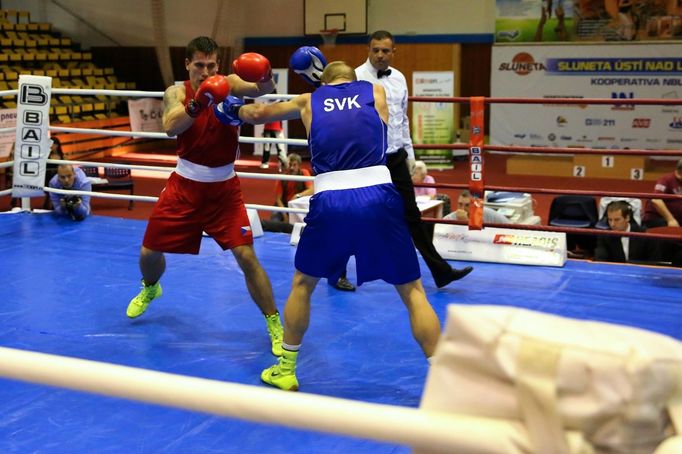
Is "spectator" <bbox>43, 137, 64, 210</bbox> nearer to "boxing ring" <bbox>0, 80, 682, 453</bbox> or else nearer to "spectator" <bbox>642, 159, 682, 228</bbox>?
"boxing ring" <bbox>0, 80, 682, 453</bbox>

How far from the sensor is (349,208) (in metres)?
3.33

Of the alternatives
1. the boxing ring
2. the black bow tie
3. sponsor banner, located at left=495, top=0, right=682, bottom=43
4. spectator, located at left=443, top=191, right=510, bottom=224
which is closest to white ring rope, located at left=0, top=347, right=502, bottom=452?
the boxing ring

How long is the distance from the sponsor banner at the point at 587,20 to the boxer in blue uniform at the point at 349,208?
11212mm

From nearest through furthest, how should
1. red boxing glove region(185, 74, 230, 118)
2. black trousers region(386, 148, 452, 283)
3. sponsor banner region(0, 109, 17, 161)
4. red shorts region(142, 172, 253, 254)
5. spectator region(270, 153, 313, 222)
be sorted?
red boxing glove region(185, 74, 230, 118)
red shorts region(142, 172, 253, 254)
black trousers region(386, 148, 452, 283)
spectator region(270, 153, 313, 222)
sponsor banner region(0, 109, 17, 161)

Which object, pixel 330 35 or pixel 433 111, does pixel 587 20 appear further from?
pixel 330 35

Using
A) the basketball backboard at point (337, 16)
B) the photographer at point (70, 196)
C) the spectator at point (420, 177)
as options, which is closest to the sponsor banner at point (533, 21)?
the basketball backboard at point (337, 16)

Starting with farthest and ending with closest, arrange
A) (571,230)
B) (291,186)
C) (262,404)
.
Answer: (291,186) → (571,230) → (262,404)

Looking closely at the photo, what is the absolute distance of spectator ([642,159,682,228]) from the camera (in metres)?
6.20

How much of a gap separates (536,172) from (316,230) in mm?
10057

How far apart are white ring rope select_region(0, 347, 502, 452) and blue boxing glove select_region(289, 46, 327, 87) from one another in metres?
2.67

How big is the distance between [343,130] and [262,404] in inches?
92.9

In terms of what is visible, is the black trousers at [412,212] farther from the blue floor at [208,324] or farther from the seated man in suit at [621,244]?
the seated man in suit at [621,244]

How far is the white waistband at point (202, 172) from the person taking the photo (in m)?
4.13

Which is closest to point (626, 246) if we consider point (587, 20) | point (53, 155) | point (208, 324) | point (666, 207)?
point (666, 207)
